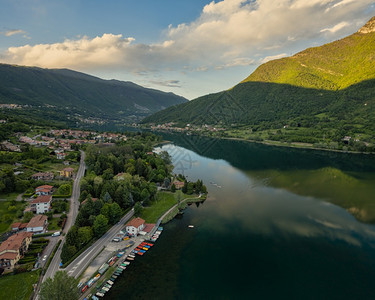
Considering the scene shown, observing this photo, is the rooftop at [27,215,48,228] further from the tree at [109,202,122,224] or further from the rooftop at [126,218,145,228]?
the rooftop at [126,218,145,228]

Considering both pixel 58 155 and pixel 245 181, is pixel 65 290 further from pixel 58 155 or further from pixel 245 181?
pixel 58 155

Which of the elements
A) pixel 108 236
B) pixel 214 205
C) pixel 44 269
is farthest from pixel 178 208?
pixel 44 269

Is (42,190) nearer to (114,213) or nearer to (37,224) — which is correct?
(37,224)

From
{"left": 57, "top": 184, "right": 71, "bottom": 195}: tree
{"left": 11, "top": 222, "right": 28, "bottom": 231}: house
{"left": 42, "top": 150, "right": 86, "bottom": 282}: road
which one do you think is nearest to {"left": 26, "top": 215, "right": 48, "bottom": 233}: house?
{"left": 11, "top": 222, "right": 28, "bottom": 231}: house

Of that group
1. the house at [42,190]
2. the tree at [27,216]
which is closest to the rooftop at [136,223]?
the tree at [27,216]

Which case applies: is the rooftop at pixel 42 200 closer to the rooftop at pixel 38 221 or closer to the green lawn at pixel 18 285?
the rooftop at pixel 38 221

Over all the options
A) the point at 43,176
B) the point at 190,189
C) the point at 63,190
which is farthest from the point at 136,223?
the point at 43,176
